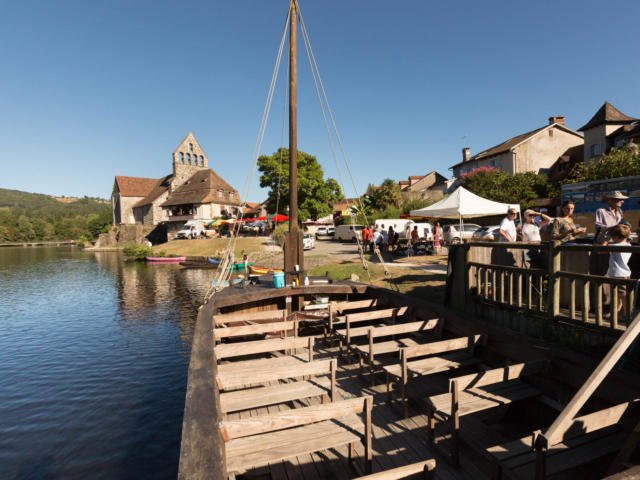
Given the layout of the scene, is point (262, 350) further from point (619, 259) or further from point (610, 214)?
point (610, 214)

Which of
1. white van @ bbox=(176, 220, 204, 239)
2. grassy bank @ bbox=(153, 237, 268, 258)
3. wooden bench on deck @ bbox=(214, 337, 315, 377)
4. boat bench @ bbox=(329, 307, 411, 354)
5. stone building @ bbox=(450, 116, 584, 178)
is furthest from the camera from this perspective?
white van @ bbox=(176, 220, 204, 239)

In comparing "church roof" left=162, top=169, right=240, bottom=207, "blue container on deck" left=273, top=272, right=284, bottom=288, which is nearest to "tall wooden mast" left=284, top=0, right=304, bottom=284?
"blue container on deck" left=273, top=272, right=284, bottom=288

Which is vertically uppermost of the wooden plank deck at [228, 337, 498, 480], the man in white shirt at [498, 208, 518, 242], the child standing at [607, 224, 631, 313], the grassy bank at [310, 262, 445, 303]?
the man in white shirt at [498, 208, 518, 242]

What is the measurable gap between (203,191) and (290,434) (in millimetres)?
64305

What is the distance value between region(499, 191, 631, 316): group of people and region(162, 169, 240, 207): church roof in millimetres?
58550

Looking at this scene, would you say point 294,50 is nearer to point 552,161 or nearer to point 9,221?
point 552,161

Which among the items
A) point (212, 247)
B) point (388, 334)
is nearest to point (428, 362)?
point (388, 334)

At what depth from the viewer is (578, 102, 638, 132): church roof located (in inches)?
1315

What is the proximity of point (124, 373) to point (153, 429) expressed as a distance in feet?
12.6

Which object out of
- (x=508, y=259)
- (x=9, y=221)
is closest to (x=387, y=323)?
(x=508, y=259)

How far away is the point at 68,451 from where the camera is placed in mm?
6984

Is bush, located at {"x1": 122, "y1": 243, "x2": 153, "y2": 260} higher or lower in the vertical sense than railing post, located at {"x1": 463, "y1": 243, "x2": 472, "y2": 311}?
lower

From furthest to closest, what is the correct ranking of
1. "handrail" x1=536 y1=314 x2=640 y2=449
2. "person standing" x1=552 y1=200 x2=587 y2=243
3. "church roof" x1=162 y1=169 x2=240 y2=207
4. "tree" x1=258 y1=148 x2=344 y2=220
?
"church roof" x1=162 y1=169 x2=240 y2=207 → "tree" x1=258 y1=148 x2=344 y2=220 → "person standing" x1=552 y1=200 x2=587 y2=243 → "handrail" x1=536 y1=314 x2=640 y2=449

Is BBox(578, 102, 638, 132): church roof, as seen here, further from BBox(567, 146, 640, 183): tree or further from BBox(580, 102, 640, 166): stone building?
BBox(567, 146, 640, 183): tree
